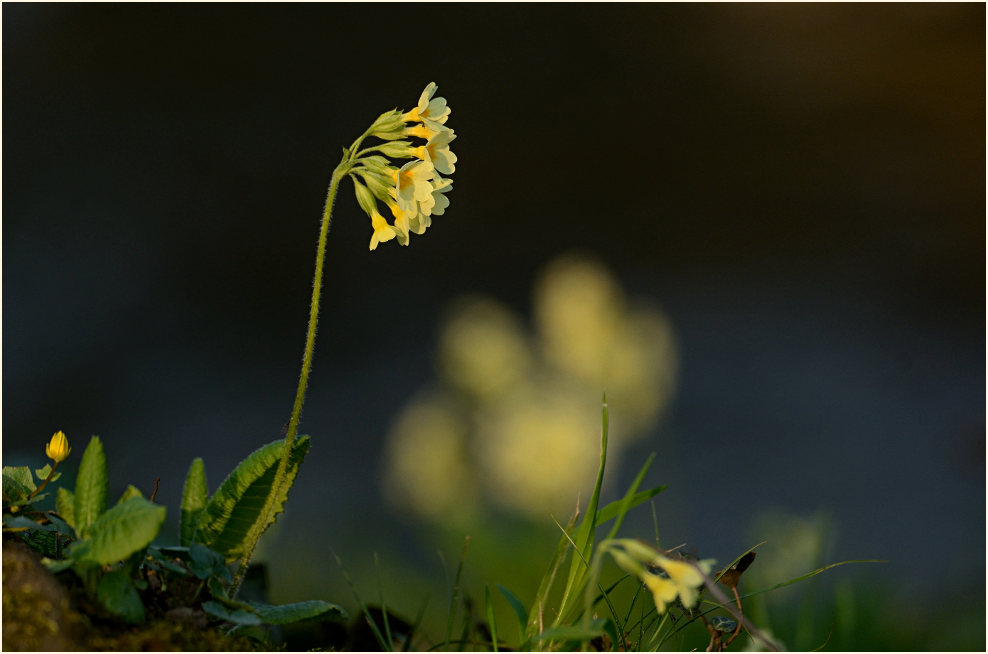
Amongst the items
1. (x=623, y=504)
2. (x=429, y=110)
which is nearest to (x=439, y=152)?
(x=429, y=110)

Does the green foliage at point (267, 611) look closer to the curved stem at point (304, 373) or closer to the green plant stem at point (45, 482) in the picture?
the curved stem at point (304, 373)

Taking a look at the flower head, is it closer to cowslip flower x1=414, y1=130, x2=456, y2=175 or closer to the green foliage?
the green foliage

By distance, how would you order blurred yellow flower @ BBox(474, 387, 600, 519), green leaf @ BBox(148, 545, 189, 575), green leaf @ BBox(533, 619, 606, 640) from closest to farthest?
green leaf @ BBox(533, 619, 606, 640)
green leaf @ BBox(148, 545, 189, 575)
blurred yellow flower @ BBox(474, 387, 600, 519)

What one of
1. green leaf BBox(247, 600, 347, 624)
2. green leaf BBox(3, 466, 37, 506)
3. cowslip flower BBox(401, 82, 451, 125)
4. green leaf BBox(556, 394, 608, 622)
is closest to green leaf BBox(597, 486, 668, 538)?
green leaf BBox(556, 394, 608, 622)

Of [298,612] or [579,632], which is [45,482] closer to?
[298,612]

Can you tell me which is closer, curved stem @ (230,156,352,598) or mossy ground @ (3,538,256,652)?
mossy ground @ (3,538,256,652)

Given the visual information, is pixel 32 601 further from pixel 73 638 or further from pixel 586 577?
pixel 586 577
